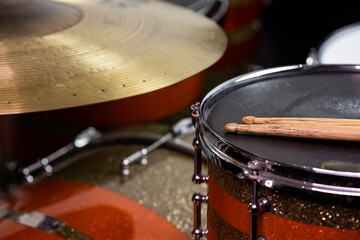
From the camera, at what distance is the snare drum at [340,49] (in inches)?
41.1

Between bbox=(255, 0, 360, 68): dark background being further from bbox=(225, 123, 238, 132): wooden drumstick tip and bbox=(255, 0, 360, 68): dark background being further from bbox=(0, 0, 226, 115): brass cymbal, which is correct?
bbox=(225, 123, 238, 132): wooden drumstick tip

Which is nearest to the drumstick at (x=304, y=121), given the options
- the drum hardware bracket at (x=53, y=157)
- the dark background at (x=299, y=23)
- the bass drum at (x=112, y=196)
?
the bass drum at (x=112, y=196)

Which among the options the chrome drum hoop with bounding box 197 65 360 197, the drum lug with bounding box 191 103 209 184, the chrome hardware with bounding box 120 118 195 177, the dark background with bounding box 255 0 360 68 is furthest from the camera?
the dark background with bounding box 255 0 360 68

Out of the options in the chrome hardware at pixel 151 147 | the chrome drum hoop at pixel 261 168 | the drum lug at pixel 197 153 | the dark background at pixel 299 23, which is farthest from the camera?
the dark background at pixel 299 23

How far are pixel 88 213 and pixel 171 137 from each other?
A: 0.98 feet

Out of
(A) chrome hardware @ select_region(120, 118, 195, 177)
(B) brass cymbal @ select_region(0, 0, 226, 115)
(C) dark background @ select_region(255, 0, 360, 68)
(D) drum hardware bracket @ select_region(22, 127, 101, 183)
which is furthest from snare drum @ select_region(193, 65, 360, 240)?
(C) dark background @ select_region(255, 0, 360, 68)

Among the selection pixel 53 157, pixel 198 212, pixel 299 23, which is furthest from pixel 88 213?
pixel 299 23

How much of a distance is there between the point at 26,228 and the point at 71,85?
27 cm

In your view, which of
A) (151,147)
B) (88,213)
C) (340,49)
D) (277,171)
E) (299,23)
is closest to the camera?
(277,171)

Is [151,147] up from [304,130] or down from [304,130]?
down

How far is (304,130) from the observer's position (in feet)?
1.71

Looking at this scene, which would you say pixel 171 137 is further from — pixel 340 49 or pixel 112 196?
pixel 340 49

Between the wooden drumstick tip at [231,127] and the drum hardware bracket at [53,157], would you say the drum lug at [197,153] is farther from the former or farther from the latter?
the drum hardware bracket at [53,157]

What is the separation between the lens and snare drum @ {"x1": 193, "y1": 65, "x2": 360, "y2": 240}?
0.47 meters
